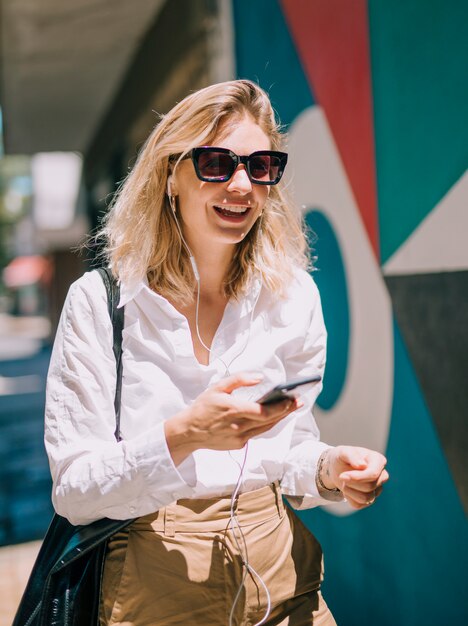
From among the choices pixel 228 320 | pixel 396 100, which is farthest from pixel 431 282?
pixel 228 320

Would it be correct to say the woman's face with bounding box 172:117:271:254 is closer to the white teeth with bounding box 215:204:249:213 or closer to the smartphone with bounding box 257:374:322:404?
the white teeth with bounding box 215:204:249:213

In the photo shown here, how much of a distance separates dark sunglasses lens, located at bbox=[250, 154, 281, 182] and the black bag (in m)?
0.45

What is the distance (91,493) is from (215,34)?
3.74 metres

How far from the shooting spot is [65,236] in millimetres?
24438

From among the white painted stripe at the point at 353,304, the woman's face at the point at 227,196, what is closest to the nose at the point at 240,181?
the woman's face at the point at 227,196

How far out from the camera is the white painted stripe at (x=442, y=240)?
220cm

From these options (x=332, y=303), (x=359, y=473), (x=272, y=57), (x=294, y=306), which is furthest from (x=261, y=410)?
(x=272, y=57)

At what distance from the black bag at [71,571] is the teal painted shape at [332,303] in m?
1.67

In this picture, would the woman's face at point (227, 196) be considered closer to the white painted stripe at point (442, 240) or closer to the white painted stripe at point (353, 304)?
the white painted stripe at point (442, 240)

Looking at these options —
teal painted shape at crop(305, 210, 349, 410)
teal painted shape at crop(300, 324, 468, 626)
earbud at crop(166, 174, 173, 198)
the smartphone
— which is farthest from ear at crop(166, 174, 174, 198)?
teal painted shape at crop(305, 210, 349, 410)

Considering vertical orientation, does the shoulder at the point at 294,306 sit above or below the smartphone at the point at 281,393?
above

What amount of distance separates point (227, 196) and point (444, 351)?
1.00 metres

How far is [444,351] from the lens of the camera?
2336 mm

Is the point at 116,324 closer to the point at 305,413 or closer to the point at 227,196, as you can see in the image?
the point at 227,196
